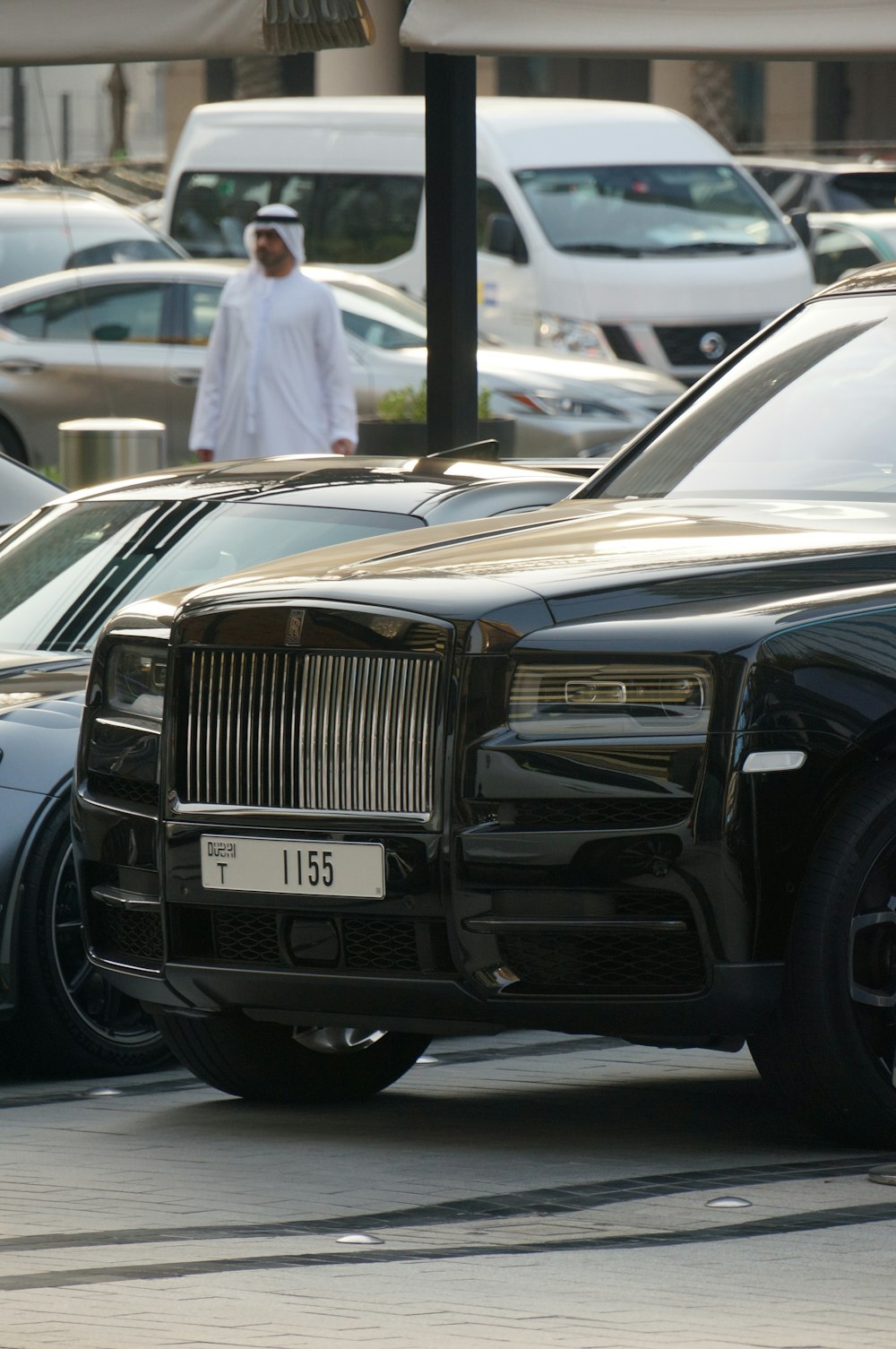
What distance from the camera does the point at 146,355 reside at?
18.9 m

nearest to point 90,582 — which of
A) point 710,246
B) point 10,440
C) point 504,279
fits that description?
point 10,440

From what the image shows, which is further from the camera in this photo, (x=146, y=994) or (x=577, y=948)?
(x=146, y=994)

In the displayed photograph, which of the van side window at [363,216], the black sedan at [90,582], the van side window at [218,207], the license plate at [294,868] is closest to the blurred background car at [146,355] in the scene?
the van side window at [363,216]

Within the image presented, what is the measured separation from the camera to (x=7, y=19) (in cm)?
984

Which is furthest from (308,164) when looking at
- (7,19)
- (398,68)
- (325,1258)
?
(325,1258)

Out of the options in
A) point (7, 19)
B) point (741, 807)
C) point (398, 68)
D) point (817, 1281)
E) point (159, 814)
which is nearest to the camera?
point (817, 1281)

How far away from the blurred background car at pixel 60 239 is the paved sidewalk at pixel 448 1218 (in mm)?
13426

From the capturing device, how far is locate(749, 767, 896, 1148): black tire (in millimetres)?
5180

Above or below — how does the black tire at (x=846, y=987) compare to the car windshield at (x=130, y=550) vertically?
below

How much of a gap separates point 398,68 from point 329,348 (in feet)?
80.2

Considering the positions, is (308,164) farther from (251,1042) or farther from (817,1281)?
(817,1281)

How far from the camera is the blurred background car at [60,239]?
19422mm

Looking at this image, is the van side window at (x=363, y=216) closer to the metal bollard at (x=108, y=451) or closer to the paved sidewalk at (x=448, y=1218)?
the metal bollard at (x=108, y=451)

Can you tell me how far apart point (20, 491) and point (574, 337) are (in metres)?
12.0
